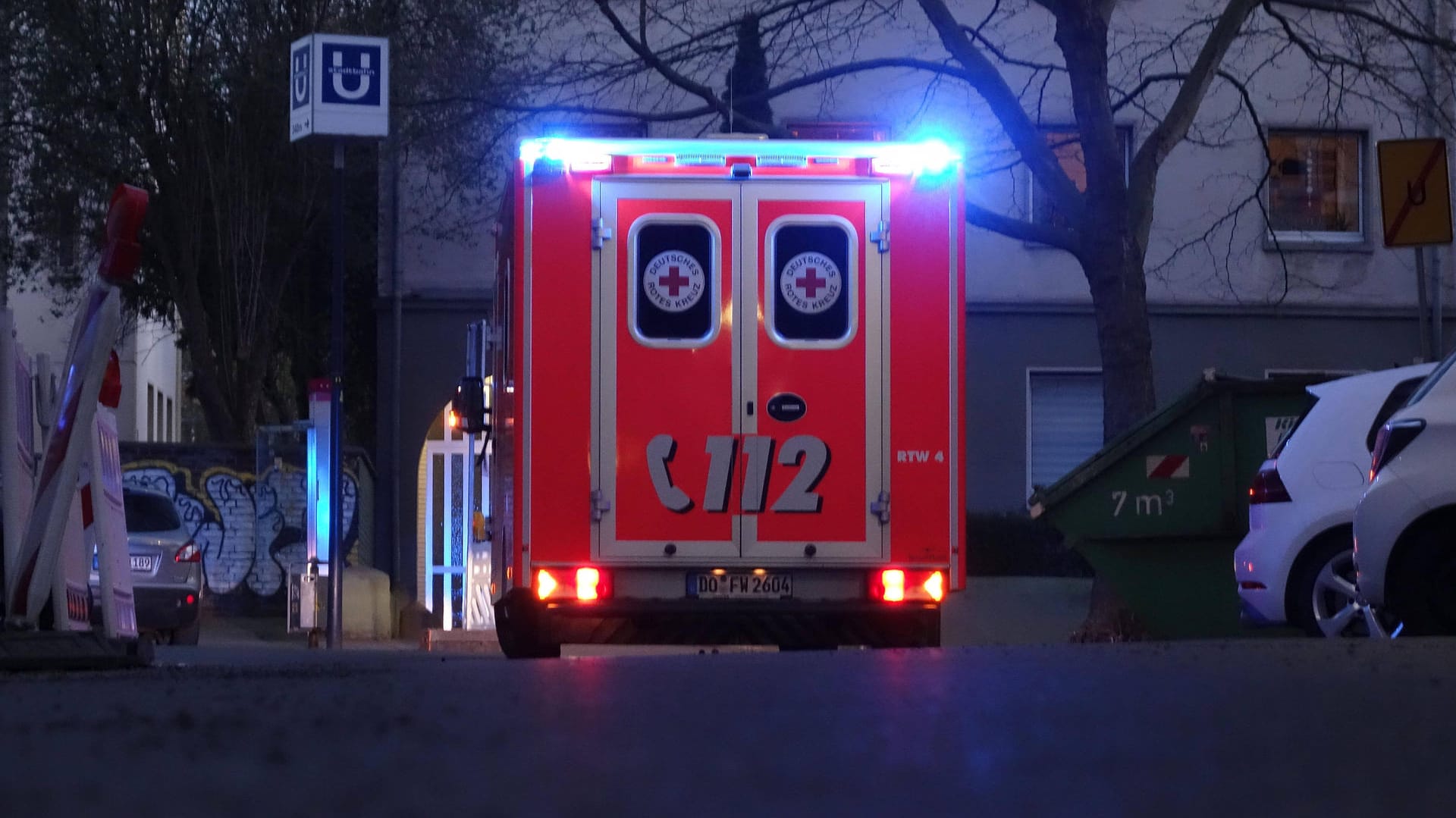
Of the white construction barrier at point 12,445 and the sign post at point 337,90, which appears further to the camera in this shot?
the sign post at point 337,90

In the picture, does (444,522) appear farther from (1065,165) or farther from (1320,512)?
(1320,512)

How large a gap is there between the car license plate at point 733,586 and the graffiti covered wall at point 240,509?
13048 millimetres

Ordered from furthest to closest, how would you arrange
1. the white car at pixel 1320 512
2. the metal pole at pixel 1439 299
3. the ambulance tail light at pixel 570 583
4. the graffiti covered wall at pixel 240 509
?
the metal pole at pixel 1439 299
the graffiti covered wall at pixel 240 509
the white car at pixel 1320 512
the ambulance tail light at pixel 570 583

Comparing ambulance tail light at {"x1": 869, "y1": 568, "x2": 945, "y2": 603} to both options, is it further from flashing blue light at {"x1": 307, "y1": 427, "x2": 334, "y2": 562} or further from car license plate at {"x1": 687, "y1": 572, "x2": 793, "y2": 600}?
flashing blue light at {"x1": 307, "y1": 427, "x2": 334, "y2": 562}

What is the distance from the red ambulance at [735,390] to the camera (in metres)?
9.43

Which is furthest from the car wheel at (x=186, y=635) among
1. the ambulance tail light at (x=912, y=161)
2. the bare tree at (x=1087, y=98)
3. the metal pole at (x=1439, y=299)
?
the metal pole at (x=1439, y=299)

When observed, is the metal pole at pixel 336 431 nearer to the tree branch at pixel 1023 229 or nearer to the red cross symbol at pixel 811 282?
the tree branch at pixel 1023 229

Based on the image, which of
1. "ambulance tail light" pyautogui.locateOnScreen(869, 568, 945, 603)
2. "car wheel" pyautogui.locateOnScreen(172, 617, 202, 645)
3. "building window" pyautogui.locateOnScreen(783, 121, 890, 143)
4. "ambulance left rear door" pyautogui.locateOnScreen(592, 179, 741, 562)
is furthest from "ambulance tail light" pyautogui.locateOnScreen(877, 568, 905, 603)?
"car wheel" pyautogui.locateOnScreen(172, 617, 202, 645)

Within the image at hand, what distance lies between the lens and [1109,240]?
1498 centimetres

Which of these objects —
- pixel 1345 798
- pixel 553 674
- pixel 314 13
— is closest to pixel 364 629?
pixel 314 13

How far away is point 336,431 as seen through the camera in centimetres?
1648

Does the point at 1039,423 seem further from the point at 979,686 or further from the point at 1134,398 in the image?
the point at 979,686

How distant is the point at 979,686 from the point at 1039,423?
17.7 m

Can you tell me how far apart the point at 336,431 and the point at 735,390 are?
778cm
